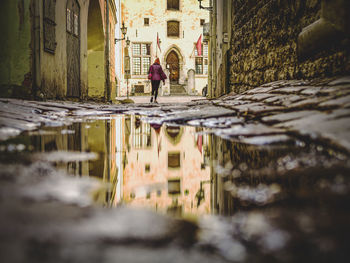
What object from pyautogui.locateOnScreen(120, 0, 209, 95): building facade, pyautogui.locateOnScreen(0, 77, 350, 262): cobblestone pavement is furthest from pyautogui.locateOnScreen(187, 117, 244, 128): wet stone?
pyautogui.locateOnScreen(120, 0, 209, 95): building facade

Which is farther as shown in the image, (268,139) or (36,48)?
(36,48)

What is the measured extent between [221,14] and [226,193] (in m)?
6.89

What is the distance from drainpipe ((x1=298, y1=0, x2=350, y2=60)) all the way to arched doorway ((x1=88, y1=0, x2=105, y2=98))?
22.6 feet

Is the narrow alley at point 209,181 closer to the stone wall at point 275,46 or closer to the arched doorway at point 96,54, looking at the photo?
the stone wall at point 275,46

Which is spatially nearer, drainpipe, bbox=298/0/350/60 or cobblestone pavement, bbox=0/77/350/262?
cobblestone pavement, bbox=0/77/350/262

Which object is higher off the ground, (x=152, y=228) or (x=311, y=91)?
(x=311, y=91)

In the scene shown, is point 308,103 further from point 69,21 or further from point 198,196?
point 69,21

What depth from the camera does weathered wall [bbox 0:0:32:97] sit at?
14.1ft

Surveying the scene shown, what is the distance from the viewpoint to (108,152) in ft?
4.88

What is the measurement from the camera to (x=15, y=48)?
4398 mm

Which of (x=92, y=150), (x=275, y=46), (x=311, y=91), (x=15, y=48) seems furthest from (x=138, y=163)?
(x=15, y=48)

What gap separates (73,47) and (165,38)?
63.6ft

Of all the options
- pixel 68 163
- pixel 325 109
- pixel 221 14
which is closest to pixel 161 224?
pixel 68 163

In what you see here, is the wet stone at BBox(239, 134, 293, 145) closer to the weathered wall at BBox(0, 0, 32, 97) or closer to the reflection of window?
the reflection of window
